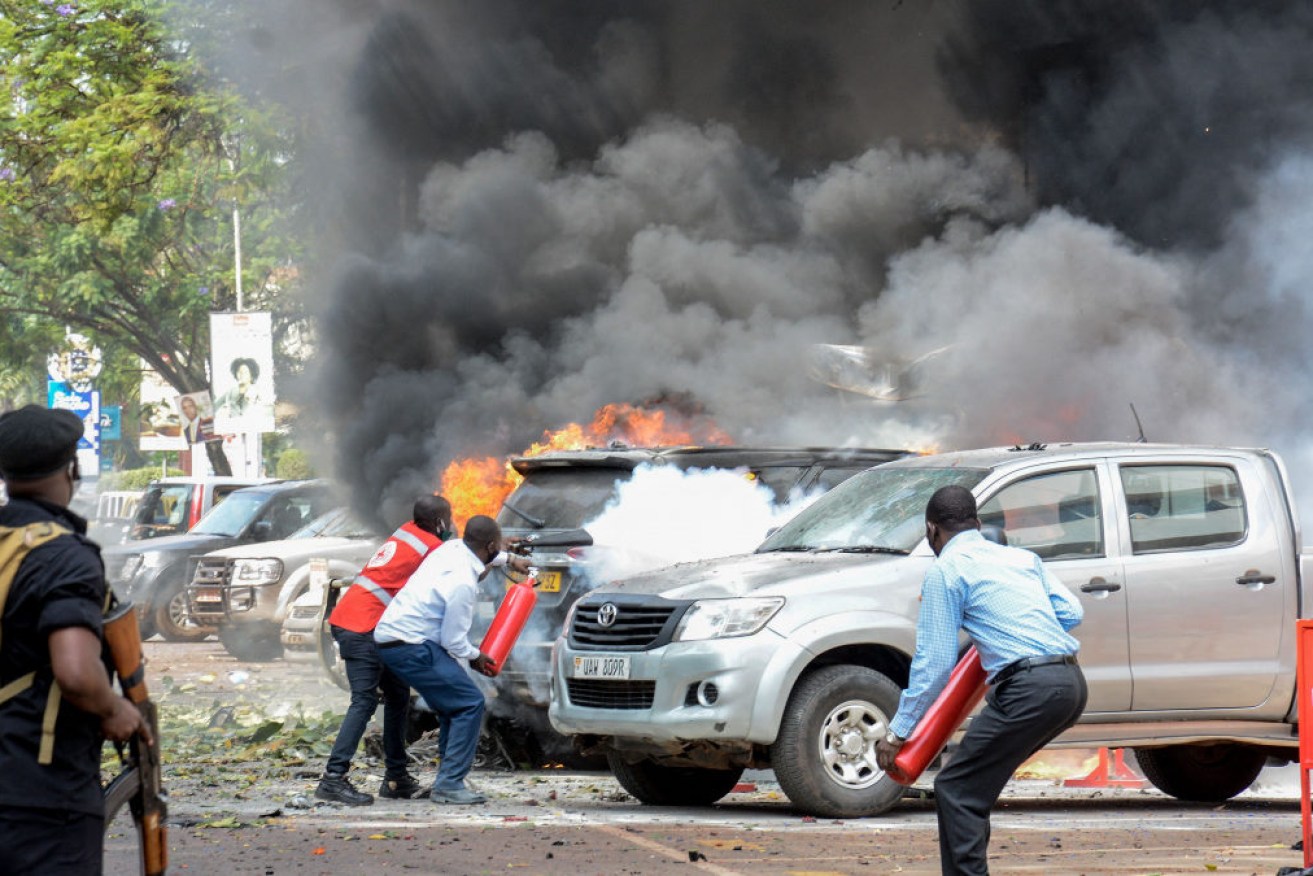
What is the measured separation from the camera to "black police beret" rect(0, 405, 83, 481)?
4109mm

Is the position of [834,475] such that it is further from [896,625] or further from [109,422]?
[109,422]

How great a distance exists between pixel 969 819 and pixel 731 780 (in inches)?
143

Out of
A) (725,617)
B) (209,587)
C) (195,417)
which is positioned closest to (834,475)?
(725,617)

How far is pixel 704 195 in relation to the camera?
19125 millimetres

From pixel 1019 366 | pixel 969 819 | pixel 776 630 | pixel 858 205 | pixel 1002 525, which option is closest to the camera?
pixel 969 819

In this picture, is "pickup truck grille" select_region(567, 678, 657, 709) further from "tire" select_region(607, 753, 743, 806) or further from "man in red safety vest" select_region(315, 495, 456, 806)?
"man in red safety vest" select_region(315, 495, 456, 806)

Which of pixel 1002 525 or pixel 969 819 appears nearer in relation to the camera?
pixel 969 819

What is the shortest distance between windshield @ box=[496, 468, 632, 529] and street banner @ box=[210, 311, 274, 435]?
59.7ft

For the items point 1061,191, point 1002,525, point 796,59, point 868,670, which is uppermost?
point 796,59

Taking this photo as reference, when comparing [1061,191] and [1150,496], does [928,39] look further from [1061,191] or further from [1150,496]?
[1150,496]

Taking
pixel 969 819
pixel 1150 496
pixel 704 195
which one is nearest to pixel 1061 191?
pixel 704 195

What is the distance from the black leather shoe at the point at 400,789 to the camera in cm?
959

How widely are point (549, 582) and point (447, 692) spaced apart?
102cm

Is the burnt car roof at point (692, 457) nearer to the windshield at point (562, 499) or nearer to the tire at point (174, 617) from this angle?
the windshield at point (562, 499)
